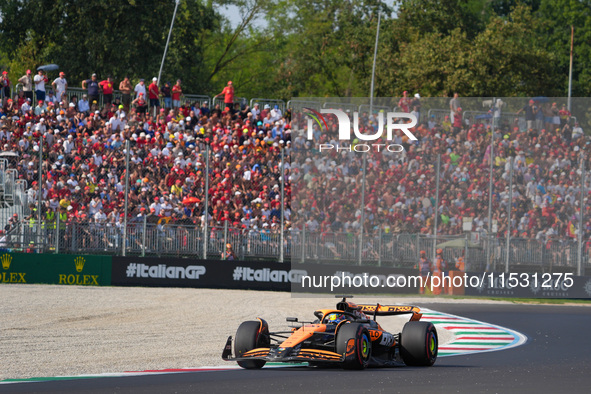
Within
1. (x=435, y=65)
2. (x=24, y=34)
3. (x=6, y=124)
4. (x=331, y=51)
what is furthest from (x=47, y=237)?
(x=331, y=51)

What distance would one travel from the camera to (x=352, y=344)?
11273mm

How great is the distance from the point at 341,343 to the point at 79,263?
651 inches

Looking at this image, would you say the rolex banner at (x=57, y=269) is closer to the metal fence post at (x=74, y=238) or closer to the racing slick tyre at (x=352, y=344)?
the metal fence post at (x=74, y=238)

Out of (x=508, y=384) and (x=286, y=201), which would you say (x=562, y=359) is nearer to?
(x=508, y=384)

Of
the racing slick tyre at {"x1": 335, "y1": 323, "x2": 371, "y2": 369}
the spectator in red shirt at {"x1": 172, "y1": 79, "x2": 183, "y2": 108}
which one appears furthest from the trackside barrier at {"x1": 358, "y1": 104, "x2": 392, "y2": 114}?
the racing slick tyre at {"x1": 335, "y1": 323, "x2": 371, "y2": 369}

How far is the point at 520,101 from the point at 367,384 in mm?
17570

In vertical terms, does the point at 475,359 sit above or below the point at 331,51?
below

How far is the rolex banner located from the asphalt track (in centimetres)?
1476

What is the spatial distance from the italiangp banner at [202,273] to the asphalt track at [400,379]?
12.5 meters

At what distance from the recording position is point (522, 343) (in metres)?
16.1

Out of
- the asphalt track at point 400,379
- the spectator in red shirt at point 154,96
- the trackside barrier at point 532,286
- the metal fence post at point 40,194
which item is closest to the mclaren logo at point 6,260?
the metal fence post at point 40,194

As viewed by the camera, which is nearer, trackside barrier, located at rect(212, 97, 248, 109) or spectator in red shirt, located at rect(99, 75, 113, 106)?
spectator in red shirt, located at rect(99, 75, 113, 106)

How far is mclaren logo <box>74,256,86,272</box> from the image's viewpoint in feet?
86.1

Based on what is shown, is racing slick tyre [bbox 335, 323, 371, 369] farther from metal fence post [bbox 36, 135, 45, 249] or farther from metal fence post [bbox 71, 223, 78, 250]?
metal fence post [bbox 36, 135, 45, 249]
